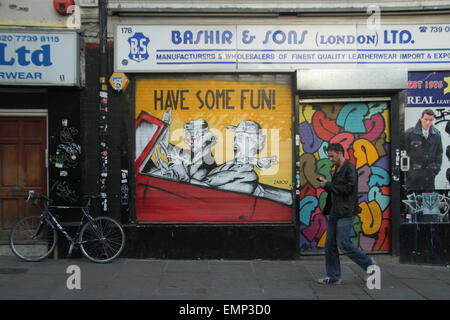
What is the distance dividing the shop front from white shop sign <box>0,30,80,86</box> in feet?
2.95

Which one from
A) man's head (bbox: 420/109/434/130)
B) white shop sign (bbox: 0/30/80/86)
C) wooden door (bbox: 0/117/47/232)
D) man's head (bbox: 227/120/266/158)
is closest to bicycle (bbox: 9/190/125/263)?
wooden door (bbox: 0/117/47/232)

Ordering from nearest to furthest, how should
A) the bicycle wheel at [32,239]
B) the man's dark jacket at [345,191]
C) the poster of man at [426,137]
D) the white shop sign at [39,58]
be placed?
the man's dark jacket at [345,191] → the bicycle wheel at [32,239] → the white shop sign at [39,58] → the poster of man at [426,137]

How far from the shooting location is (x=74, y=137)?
7.62m

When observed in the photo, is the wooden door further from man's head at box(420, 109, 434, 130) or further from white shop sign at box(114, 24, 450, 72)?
man's head at box(420, 109, 434, 130)

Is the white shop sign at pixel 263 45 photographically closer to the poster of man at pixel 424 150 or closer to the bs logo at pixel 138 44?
the bs logo at pixel 138 44

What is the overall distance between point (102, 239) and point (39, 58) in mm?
3407

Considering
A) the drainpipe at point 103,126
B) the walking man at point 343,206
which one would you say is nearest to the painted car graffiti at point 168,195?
the drainpipe at point 103,126

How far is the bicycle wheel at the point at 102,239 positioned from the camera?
7289 mm

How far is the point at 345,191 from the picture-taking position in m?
5.86

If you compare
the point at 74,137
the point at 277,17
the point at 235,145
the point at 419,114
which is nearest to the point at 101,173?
the point at 74,137

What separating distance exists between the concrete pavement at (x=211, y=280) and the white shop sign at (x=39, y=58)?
3238mm

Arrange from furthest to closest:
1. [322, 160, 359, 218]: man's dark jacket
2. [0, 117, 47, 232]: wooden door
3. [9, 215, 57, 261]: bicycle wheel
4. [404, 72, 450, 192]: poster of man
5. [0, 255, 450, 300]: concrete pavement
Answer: [0, 117, 47, 232]: wooden door
[404, 72, 450, 192]: poster of man
[9, 215, 57, 261]: bicycle wheel
[322, 160, 359, 218]: man's dark jacket
[0, 255, 450, 300]: concrete pavement

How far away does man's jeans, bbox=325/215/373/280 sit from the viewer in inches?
235

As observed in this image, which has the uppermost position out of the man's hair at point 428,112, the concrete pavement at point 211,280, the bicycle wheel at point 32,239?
the man's hair at point 428,112
